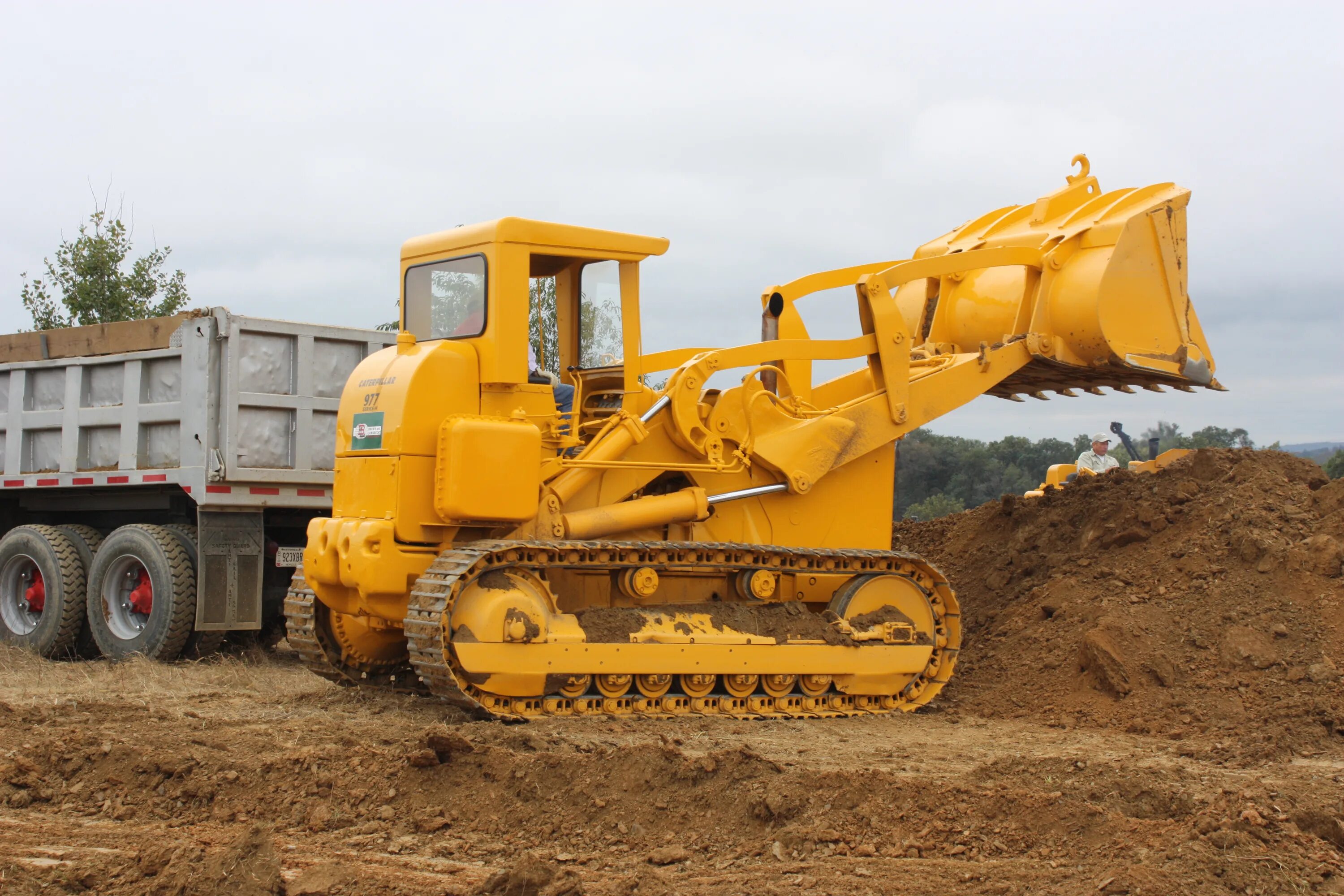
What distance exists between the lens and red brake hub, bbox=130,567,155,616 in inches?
439

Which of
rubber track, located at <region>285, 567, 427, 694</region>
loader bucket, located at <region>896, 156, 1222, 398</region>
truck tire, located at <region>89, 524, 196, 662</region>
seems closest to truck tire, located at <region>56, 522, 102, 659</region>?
truck tire, located at <region>89, 524, 196, 662</region>

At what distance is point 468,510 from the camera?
7496 mm

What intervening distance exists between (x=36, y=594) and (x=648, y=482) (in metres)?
6.65

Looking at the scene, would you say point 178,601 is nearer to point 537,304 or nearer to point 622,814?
point 537,304

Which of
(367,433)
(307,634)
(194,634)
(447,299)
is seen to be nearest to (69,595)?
(194,634)

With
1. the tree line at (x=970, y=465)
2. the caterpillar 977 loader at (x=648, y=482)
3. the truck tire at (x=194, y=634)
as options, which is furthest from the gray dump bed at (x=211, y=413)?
the tree line at (x=970, y=465)

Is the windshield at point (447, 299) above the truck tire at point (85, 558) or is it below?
above

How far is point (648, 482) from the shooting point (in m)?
8.48

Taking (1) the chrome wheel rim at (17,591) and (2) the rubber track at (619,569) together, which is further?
(1) the chrome wheel rim at (17,591)

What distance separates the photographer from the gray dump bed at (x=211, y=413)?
11.0 m

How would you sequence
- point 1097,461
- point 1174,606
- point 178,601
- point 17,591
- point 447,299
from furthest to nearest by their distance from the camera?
point 1097,461 < point 17,591 < point 178,601 < point 1174,606 < point 447,299

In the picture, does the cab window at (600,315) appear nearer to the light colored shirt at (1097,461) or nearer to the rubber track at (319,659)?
the rubber track at (319,659)

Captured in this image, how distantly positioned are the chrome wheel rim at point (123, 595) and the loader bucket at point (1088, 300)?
266 inches

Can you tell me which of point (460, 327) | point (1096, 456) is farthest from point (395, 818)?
point (1096, 456)
